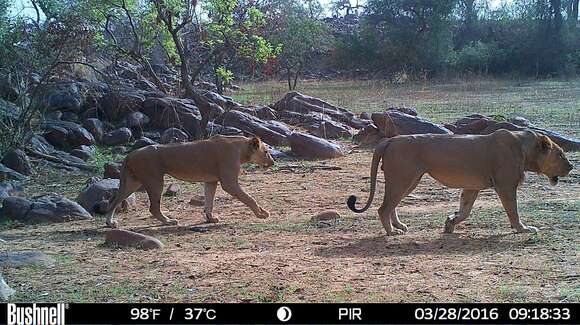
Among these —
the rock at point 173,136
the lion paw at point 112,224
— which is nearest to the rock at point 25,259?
the lion paw at point 112,224

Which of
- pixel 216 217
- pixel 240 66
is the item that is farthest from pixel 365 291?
pixel 240 66

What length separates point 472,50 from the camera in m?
49.2

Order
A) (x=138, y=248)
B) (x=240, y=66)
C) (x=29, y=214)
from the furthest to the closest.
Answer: (x=240, y=66) < (x=29, y=214) < (x=138, y=248)

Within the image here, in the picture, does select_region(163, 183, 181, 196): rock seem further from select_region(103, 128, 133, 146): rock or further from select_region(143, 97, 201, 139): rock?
select_region(143, 97, 201, 139): rock

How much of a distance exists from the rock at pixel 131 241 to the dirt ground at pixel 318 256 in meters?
0.21

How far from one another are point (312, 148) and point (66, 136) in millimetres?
6313

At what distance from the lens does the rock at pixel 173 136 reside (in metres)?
19.9

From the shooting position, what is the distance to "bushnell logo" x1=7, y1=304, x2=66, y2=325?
5427mm

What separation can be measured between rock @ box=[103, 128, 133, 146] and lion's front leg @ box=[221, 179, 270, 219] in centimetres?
972

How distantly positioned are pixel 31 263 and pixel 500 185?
5.42 meters

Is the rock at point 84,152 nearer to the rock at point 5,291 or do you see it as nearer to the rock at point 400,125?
the rock at point 400,125

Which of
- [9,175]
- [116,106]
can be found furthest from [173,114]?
[9,175]

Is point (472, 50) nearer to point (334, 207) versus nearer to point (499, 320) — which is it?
point (334, 207)

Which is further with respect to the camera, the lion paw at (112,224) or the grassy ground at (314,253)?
the lion paw at (112,224)
